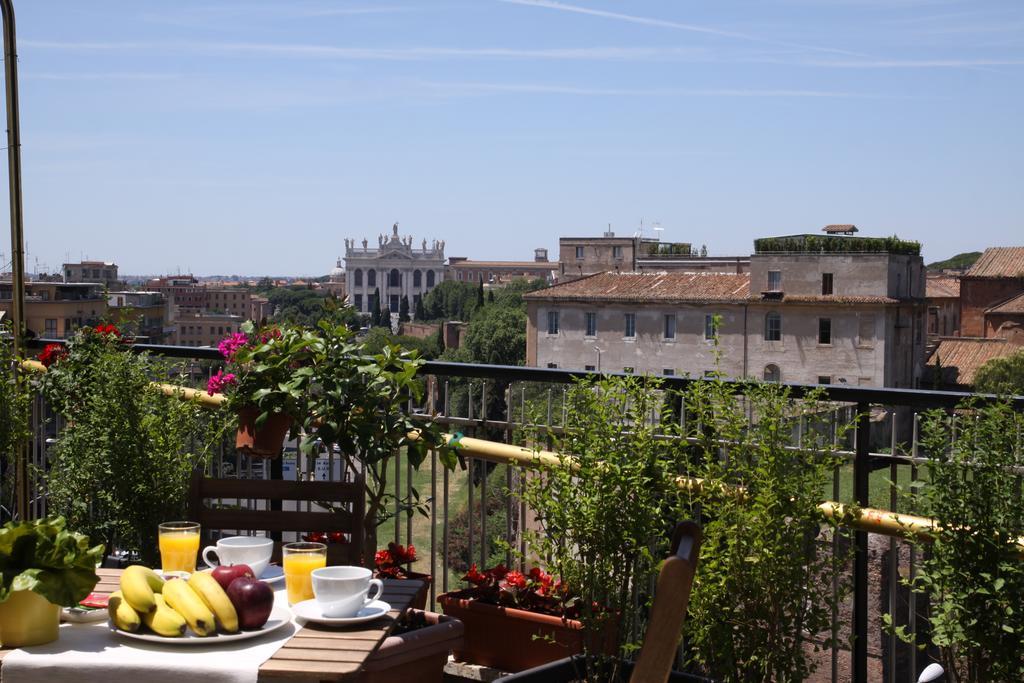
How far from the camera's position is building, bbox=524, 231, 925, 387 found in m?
78.1

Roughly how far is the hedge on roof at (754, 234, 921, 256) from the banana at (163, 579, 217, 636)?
8008cm

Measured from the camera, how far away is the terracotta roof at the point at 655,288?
267ft

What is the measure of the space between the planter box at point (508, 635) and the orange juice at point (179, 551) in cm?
128

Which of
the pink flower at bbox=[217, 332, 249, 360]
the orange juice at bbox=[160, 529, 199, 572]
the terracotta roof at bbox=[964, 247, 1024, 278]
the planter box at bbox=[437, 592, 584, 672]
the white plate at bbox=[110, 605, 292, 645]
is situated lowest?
the planter box at bbox=[437, 592, 584, 672]

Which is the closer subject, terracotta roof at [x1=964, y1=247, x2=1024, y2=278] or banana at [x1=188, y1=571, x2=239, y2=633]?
banana at [x1=188, y1=571, x2=239, y2=633]

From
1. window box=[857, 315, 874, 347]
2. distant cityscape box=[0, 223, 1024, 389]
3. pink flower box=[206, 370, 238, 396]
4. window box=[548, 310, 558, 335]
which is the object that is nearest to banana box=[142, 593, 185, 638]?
pink flower box=[206, 370, 238, 396]

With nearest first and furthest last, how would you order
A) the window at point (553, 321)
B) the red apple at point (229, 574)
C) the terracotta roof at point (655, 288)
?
the red apple at point (229, 574), the terracotta roof at point (655, 288), the window at point (553, 321)

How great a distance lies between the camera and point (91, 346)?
17.6 feet

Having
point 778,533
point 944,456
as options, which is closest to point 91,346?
point 778,533

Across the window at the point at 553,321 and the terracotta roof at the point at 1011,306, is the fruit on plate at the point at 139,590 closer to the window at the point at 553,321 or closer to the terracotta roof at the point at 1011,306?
the window at the point at 553,321

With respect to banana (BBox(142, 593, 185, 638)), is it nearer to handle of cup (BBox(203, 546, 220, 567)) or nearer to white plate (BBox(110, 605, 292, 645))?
white plate (BBox(110, 605, 292, 645))

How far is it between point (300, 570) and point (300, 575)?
1cm

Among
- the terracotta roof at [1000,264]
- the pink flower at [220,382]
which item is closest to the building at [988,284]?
the terracotta roof at [1000,264]

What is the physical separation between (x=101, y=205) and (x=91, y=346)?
135195mm
